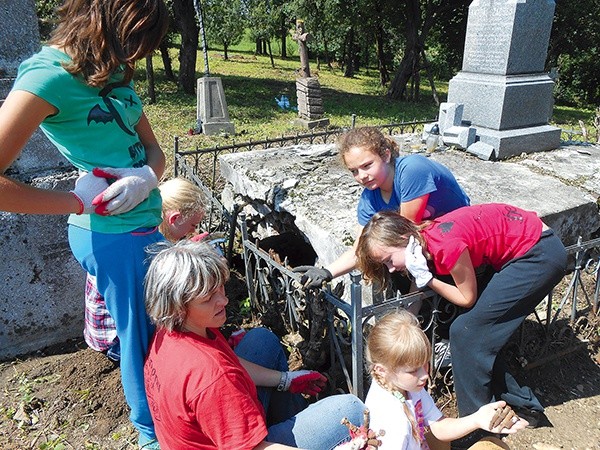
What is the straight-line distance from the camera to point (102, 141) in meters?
1.77

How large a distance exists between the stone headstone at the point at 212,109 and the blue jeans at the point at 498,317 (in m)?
7.70

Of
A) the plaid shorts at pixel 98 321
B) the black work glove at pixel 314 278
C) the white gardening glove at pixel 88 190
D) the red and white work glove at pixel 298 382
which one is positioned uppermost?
the white gardening glove at pixel 88 190

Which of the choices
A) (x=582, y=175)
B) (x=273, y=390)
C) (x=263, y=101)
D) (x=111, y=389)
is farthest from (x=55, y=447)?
(x=263, y=101)

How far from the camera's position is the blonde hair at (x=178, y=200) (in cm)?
256

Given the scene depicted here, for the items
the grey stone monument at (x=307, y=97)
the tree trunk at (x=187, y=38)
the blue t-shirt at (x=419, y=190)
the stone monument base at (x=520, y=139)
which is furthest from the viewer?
the tree trunk at (x=187, y=38)

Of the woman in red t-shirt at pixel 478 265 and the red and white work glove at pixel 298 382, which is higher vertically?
the woman in red t-shirt at pixel 478 265

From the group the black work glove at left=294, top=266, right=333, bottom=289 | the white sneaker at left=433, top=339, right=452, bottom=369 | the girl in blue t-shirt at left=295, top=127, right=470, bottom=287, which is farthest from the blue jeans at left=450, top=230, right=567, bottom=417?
the black work glove at left=294, top=266, right=333, bottom=289

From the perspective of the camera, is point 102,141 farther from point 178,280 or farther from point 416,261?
point 416,261

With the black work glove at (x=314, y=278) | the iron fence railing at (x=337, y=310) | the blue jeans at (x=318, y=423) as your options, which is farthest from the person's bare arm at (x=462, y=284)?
the blue jeans at (x=318, y=423)

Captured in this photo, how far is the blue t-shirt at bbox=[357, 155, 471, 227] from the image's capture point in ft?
8.09

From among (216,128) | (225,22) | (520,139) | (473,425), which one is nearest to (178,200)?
(473,425)

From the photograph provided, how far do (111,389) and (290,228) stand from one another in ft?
5.71

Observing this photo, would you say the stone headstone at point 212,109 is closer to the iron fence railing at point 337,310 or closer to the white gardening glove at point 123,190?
the iron fence railing at point 337,310

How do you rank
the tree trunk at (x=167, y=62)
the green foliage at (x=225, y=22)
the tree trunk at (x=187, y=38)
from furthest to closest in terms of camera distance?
the green foliage at (x=225, y=22) < the tree trunk at (x=167, y=62) < the tree trunk at (x=187, y=38)
